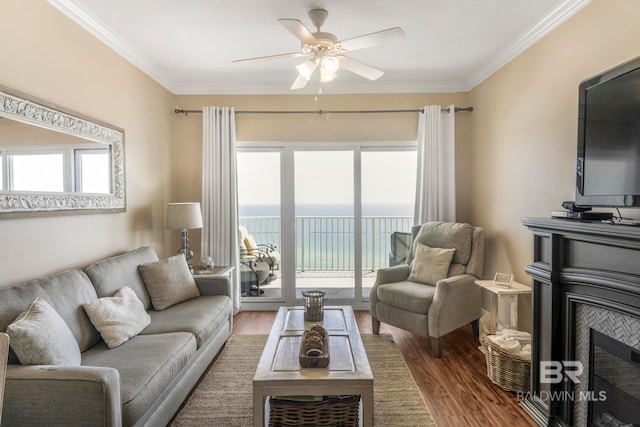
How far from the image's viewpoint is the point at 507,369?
241 cm

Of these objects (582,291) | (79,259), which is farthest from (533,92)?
(79,259)

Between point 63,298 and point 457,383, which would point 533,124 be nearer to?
point 457,383

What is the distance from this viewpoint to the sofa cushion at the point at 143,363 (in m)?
1.59

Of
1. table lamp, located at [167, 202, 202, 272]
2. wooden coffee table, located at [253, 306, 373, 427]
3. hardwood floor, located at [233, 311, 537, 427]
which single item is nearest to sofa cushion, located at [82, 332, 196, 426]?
wooden coffee table, located at [253, 306, 373, 427]

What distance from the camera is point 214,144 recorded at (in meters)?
3.97

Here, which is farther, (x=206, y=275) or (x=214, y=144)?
(x=214, y=144)

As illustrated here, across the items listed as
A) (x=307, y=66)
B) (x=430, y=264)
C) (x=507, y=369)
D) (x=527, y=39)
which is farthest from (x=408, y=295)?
(x=527, y=39)

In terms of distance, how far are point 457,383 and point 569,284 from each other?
1.12 m

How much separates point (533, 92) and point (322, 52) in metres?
1.83

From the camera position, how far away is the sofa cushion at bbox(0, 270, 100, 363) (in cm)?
171

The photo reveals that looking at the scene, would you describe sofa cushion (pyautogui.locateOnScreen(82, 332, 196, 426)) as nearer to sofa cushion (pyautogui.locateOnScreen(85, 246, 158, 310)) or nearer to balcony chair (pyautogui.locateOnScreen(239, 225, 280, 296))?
sofa cushion (pyautogui.locateOnScreen(85, 246, 158, 310))

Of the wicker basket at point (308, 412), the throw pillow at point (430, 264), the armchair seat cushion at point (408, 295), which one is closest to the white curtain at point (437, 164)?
the throw pillow at point (430, 264)

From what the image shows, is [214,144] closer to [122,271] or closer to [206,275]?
[206,275]

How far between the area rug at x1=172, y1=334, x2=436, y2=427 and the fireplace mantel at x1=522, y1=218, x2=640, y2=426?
2.50 feet
